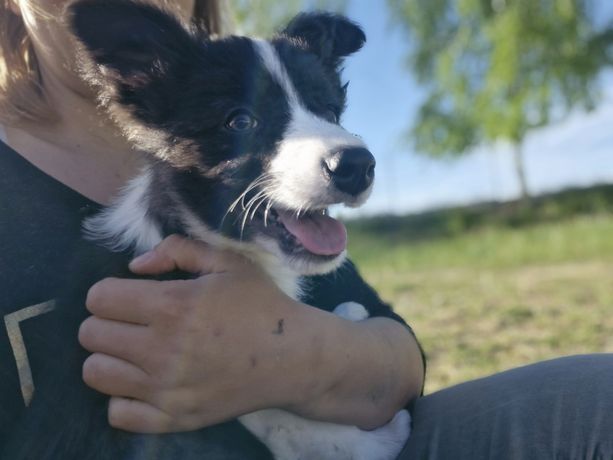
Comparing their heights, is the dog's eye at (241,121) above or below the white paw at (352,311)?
above

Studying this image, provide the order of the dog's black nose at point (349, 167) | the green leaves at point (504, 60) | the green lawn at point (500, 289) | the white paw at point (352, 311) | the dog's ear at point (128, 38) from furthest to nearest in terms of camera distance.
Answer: the green leaves at point (504, 60) → the green lawn at point (500, 289) → the white paw at point (352, 311) → the dog's ear at point (128, 38) → the dog's black nose at point (349, 167)

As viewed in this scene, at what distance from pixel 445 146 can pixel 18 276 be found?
14.6m

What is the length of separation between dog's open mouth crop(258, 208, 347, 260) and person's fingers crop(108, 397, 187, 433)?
501 mm

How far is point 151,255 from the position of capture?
1.79 meters

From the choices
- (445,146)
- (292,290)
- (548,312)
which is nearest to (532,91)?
(445,146)

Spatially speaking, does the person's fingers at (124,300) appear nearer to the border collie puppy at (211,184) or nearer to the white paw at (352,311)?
the border collie puppy at (211,184)

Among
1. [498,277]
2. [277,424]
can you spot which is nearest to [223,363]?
[277,424]

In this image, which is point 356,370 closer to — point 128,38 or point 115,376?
point 115,376

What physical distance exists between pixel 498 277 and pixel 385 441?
6.66 metres

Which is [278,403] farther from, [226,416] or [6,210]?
[6,210]

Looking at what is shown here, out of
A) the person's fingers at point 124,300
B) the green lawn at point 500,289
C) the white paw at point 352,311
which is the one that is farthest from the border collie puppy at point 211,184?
the green lawn at point 500,289

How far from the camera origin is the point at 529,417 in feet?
5.63

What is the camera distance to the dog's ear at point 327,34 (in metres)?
2.38

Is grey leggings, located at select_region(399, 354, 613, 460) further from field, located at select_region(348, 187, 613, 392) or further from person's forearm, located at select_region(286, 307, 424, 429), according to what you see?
field, located at select_region(348, 187, 613, 392)
